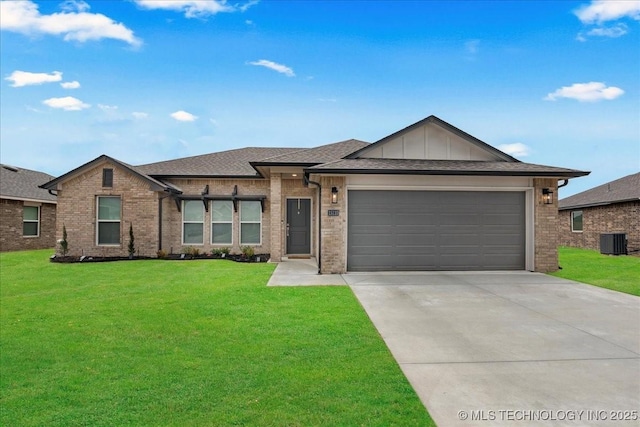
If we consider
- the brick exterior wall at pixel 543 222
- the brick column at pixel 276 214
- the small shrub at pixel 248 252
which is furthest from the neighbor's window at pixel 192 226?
the brick exterior wall at pixel 543 222

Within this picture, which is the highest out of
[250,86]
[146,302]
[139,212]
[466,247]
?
[250,86]

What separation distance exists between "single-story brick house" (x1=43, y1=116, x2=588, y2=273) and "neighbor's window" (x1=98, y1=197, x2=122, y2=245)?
4cm

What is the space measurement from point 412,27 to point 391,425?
57.1 feet

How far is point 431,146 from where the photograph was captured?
11.6m

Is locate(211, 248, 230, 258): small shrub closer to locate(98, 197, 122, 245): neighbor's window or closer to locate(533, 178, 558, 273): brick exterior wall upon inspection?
locate(98, 197, 122, 245): neighbor's window

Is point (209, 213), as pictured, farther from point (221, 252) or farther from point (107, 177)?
point (107, 177)

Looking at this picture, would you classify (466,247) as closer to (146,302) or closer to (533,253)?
(533,253)

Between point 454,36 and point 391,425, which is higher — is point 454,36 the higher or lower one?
the higher one

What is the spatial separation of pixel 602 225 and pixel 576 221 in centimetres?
267

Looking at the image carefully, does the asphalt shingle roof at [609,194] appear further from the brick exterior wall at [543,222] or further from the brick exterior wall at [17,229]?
the brick exterior wall at [17,229]

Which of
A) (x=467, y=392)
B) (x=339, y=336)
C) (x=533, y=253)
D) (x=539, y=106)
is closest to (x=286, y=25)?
(x=539, y=106)

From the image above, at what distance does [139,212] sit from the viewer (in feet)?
46.7

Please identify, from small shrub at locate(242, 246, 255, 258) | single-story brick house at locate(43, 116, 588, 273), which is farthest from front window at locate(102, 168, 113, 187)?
small shrub at locate(242, 246, 255, 258)

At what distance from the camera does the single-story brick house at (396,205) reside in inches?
412
